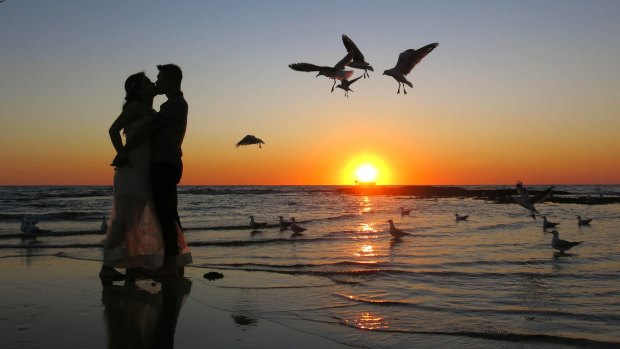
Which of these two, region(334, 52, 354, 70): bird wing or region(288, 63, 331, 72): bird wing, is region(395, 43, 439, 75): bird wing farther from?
region(288, 63, 331, 72): bird wing

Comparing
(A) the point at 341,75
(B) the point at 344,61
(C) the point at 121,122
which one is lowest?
(C) the point at 121,122

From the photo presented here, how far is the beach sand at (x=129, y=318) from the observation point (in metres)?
3.89

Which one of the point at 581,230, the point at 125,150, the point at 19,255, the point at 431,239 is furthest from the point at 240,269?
the point at 581,230

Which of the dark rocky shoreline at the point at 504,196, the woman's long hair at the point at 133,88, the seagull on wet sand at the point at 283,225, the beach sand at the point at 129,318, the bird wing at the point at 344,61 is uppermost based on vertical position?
the bird wing at the point at 344,61

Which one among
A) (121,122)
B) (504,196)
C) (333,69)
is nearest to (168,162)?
(121,122)

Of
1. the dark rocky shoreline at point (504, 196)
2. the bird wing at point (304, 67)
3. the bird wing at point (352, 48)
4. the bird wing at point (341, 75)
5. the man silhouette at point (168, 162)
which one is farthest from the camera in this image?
the dark rocky shoreline at point (504, 196)

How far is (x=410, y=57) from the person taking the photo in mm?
10367

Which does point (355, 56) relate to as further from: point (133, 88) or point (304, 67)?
point (133, 88)

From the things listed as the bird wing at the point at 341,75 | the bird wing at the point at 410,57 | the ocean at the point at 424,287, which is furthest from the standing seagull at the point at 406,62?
the ocean at the point at 424,287

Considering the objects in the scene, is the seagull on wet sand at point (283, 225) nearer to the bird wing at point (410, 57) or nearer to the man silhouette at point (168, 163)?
the bird wing at point (410, 57)

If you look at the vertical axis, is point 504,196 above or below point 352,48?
below

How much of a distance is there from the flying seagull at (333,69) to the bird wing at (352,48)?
74mm

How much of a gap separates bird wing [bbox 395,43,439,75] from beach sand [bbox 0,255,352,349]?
19.0ft

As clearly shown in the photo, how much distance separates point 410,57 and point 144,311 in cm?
722
